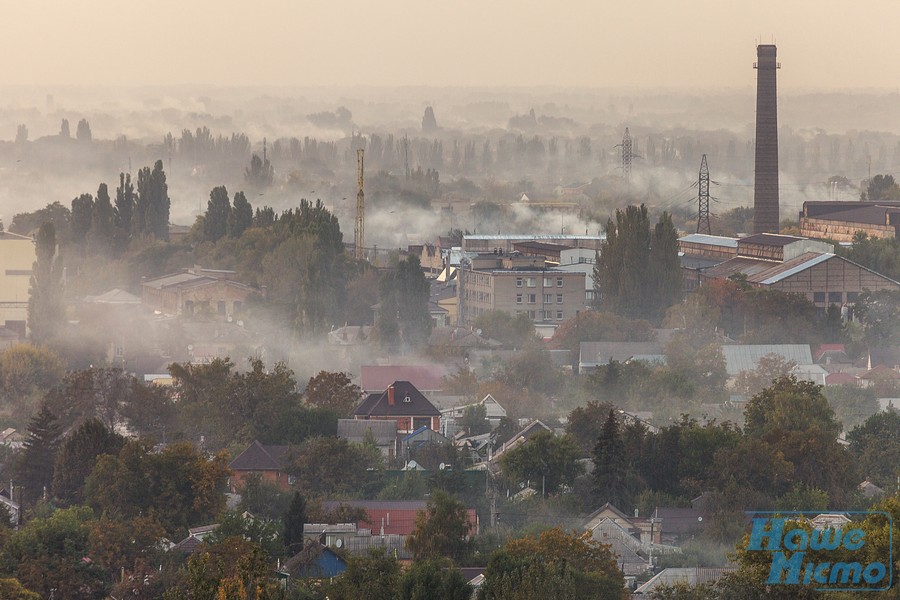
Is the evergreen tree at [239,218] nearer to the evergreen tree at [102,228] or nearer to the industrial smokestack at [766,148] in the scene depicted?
the evergreen tree at [102,228]

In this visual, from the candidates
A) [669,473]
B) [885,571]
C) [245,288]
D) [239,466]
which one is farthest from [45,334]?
[885,571]

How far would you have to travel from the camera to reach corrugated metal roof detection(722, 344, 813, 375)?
1581 inches

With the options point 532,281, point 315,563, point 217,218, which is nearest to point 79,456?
point 315,563

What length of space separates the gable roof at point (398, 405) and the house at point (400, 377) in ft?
8.54

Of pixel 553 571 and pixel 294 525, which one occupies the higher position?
pixel 553 571

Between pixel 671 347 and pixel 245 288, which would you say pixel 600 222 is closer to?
pixel 245 288

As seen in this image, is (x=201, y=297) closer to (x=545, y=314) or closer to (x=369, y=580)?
(x=545, y=314)

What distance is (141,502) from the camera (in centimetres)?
2356

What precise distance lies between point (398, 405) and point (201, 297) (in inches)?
672

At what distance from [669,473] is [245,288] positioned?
77.5ft

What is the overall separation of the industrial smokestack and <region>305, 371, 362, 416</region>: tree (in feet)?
98.4

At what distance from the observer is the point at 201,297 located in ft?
160

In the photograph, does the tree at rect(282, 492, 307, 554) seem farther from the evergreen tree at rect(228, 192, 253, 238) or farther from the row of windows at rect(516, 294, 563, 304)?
the evergreen tree at rect(228, 192, 253, 238)

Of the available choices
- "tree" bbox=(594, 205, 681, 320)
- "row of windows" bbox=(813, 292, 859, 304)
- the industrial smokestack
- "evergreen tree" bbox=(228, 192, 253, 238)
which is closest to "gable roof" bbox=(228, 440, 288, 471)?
"tree" bbox=(594, 205, 681, 320)
